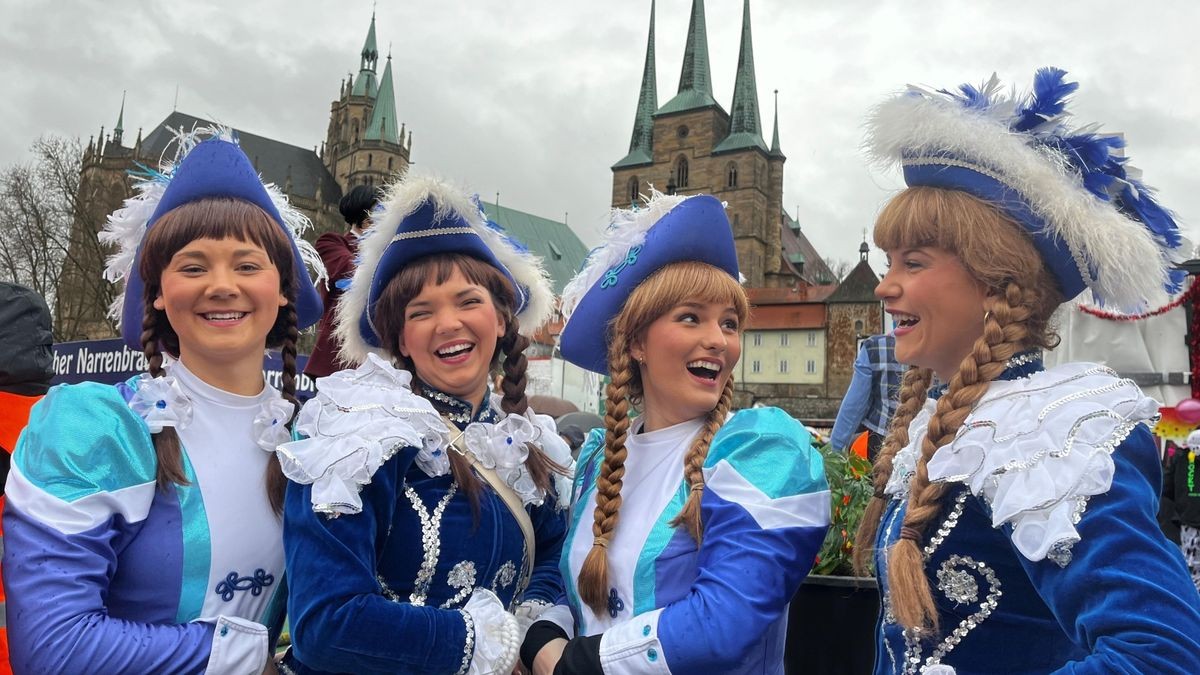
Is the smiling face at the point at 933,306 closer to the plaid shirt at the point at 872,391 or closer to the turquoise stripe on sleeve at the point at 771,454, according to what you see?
the turquoise stripe on sleeve at the point at 771,454

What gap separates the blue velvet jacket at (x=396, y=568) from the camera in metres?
1.82

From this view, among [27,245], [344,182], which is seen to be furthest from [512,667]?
[344,182]

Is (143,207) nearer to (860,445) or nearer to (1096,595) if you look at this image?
(1096,595)

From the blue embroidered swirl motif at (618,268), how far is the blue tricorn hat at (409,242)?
0.34 m

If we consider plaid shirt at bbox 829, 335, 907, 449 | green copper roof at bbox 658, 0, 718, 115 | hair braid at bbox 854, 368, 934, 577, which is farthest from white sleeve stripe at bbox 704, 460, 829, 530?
green copper roof at bbox 658, 0, 718, 115

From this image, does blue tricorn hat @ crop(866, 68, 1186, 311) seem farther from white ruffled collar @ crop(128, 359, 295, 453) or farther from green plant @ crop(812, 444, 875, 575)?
white ruffled collar @ crop(128, 359, 295, 453)

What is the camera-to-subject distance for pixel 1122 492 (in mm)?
1362

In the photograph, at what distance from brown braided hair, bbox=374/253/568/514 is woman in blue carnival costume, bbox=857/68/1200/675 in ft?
3.03

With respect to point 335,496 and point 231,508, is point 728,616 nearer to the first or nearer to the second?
point 335,496

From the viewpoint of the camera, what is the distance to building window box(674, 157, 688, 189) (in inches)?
2618

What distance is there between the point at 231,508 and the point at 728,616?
1.20 metres

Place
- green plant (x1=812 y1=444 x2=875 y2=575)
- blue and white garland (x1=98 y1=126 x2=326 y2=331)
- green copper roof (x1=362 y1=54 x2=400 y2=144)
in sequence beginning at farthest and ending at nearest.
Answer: green copper roof (x1=362 y1=54 x2=400 y2=144), green plant (x1=812 y1=444 x2=875 y2=575), blue and white garland (x1=98 y1=126 x2=326 y2=331)

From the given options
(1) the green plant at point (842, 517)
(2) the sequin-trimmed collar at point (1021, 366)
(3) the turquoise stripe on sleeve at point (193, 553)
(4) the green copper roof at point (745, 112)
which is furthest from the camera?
(4) the green copper roof at point (745, 112)

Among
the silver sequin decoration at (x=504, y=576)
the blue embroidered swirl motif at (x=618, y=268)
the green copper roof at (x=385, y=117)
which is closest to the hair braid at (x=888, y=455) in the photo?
the blue embroidered swirl motif at (x=618, y=268)
